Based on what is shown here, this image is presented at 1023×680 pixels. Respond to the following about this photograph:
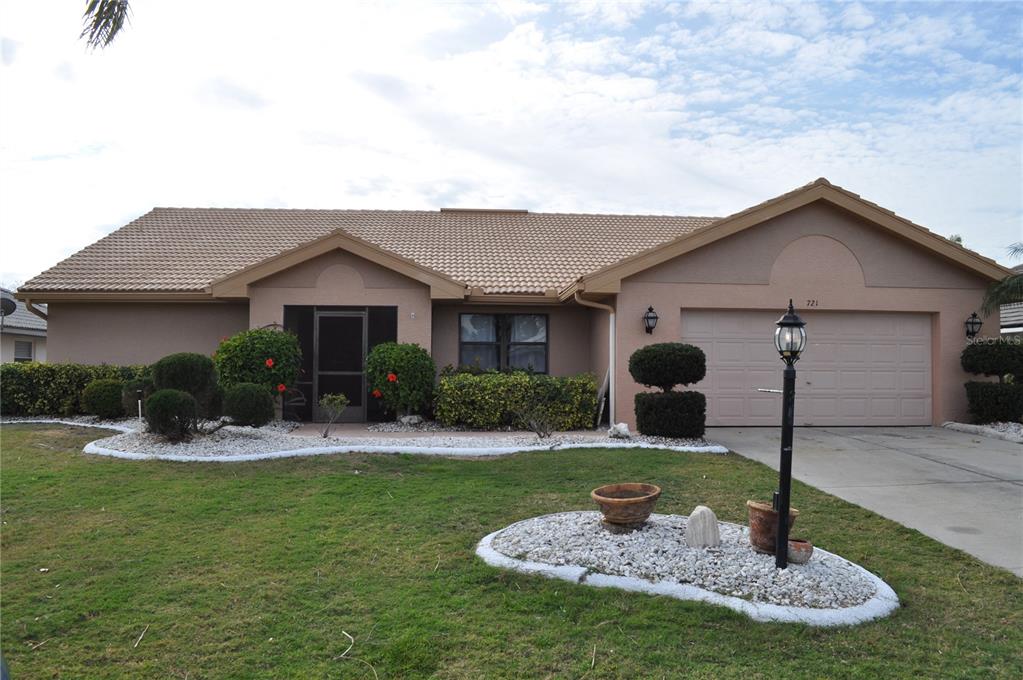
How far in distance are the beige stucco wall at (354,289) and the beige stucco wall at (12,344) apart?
49.2ft

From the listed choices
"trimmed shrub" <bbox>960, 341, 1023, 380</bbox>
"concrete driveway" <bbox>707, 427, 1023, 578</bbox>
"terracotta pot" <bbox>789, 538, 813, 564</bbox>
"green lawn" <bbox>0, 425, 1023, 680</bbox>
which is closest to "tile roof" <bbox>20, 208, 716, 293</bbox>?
"concrete driveway" <bbox>707, 427, 1023, 578</bbox>

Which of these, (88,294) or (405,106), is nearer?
(405,106)

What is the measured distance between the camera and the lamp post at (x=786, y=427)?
512 centimetres

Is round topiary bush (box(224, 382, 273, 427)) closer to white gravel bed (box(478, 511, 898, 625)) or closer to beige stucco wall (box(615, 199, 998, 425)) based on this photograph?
beige stucco wall (box(615, 199, 998, 425))

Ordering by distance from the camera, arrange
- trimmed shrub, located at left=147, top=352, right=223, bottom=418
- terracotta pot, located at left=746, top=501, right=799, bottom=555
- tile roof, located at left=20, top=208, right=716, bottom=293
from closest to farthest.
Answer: terracotta pot, located at left=746, top=501, right=799, bottom=555, trimmed shrub, located at left=147, top=352, right=223, bottom=418, tile roof, located at left=20, top=208, right=716, bottom=293

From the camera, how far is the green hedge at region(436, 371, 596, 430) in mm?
13055

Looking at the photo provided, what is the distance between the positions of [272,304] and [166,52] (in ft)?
21.9

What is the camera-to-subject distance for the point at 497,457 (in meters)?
10.2

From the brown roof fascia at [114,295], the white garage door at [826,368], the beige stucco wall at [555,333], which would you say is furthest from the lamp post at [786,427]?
the brown roof fascia at [114,295]

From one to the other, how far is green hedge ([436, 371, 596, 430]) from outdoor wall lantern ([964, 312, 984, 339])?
23.9 feet

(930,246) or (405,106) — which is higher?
(405,106)

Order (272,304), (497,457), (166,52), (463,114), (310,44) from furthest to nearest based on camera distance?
(272,304) < (463,114) < (497,457) < (310,44) < (166,52)

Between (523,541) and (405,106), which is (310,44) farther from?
(523,541)

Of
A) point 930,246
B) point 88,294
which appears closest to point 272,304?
point 88,294
